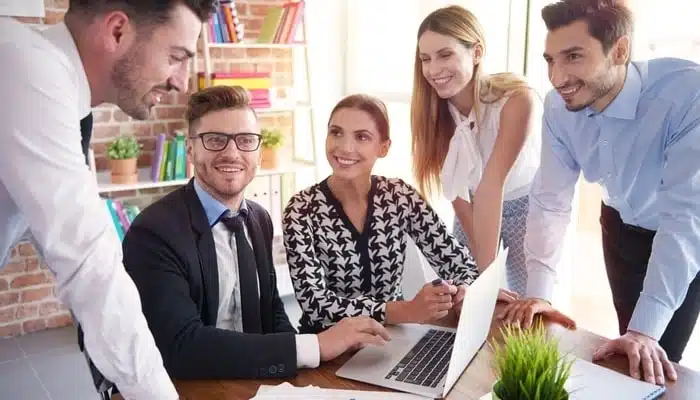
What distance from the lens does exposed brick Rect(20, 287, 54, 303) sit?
11.1 ft

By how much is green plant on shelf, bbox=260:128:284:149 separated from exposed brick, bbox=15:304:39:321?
1.60 metres

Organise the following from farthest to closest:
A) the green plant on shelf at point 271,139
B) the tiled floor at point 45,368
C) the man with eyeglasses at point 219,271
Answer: the green plant on shelf at point 271,139 < the tiled floor at point 45,368 < the man with eyeglasses at point 219,271

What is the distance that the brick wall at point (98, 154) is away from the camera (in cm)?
333

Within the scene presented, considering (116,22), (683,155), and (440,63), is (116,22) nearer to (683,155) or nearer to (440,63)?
(440,63)

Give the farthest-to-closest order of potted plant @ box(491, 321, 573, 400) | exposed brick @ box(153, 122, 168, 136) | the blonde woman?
exposed brick @ box(153, 122, 168, 136), the blonde woman, potted plant @ box(491, 321, 573, 400)

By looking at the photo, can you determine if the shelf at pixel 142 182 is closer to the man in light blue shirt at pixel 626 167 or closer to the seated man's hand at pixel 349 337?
the man in light blue shirt at pixel 626 167

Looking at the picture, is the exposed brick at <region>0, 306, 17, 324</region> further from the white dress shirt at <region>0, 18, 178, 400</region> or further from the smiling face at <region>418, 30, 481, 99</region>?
the white dress shirt at <region>0, 18, 178, 400</region>

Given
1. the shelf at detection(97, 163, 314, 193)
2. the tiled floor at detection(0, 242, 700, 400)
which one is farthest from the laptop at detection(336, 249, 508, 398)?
the shelf at detection(97, 163, 314, 193)

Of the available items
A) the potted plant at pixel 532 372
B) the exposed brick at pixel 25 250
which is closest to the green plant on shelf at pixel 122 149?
the exposed brick at pixel 25 250

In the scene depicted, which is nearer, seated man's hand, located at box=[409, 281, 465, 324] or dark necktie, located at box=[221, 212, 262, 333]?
seated man's hand, located at box=[409, 281, 465, 324]

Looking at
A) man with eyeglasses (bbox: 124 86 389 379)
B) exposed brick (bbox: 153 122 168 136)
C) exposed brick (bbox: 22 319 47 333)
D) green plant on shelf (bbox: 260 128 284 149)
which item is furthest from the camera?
green plant on shelf (bbox: 260 128 284 149)

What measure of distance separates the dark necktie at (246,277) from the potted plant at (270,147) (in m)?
2.28

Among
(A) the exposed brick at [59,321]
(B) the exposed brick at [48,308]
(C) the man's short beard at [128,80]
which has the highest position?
(C) the man's short beard at [128,80]

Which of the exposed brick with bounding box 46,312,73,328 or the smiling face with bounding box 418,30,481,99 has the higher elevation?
the smiling face with bounding box 418,30,481,99
